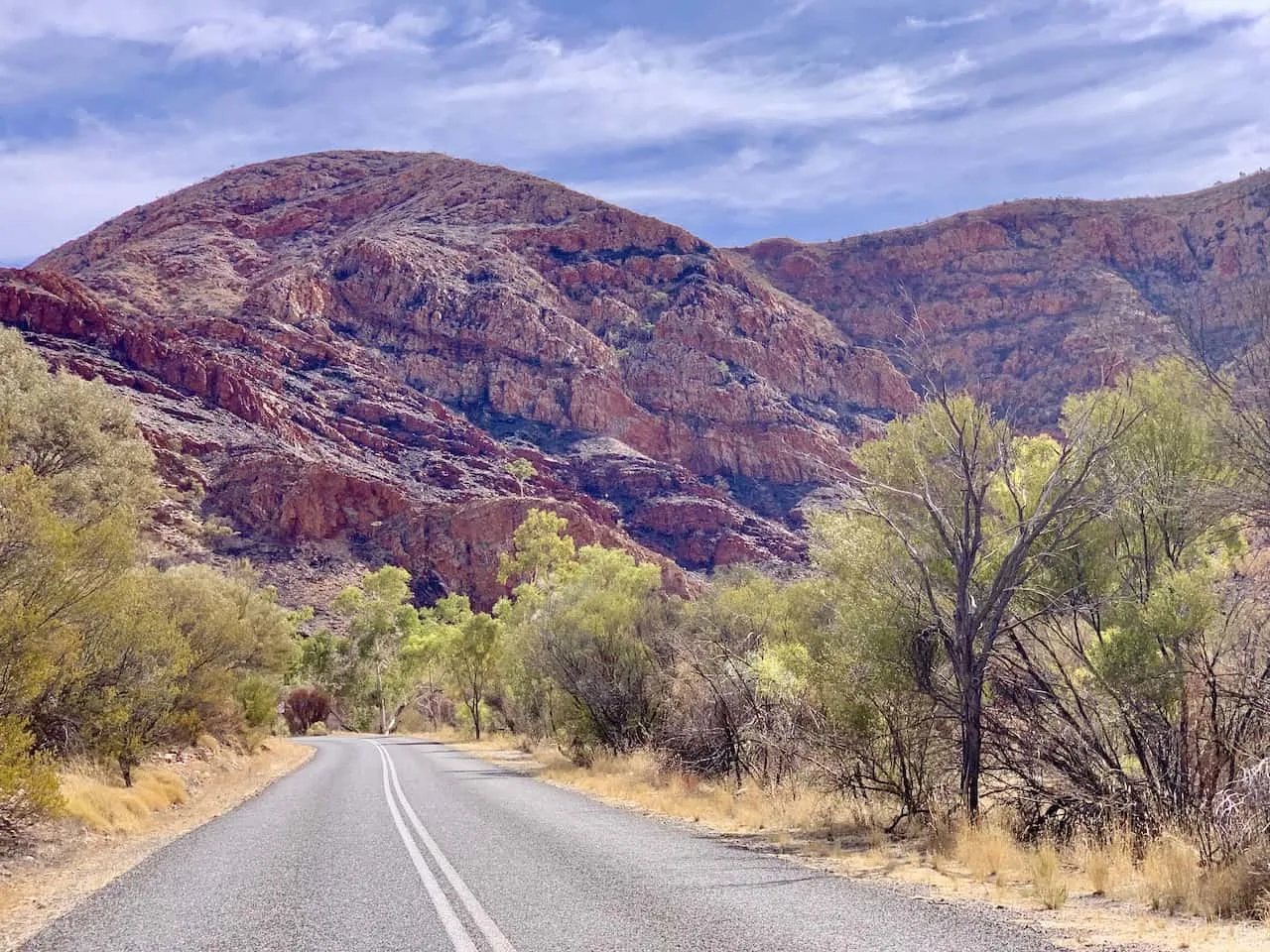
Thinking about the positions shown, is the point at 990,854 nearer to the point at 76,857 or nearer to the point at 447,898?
the point at 447,898

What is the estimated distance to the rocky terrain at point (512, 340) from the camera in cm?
8069

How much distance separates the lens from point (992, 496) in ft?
44.5

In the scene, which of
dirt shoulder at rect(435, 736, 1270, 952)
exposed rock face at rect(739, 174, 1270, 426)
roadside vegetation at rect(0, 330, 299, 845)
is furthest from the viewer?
exposed rock face at rect(739, 174, 1270, 426)

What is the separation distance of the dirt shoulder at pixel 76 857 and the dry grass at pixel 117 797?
0.16m

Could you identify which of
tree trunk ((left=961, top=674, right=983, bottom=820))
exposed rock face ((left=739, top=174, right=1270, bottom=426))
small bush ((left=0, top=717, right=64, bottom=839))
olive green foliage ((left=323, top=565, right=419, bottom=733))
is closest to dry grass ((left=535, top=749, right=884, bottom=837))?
tree trunk ((left=961, top=674, right=983, bottom=820))

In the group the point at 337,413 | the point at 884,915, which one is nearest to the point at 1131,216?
the point at 337,413

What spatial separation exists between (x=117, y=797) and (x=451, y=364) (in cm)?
9879

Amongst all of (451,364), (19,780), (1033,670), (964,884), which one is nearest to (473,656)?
(19,780)

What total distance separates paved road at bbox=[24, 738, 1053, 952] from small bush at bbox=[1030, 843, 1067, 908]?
68 centimetres

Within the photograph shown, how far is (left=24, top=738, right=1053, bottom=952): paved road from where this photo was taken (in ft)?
21.2

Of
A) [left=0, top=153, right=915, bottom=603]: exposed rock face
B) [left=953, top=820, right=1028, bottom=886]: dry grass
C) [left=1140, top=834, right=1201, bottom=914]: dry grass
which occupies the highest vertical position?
[left=0, top=153, right=915, bottom=603]: exposed rock face

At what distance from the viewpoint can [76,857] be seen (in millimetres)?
11680

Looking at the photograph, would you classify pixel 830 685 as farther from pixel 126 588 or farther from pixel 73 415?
pixel 73 415

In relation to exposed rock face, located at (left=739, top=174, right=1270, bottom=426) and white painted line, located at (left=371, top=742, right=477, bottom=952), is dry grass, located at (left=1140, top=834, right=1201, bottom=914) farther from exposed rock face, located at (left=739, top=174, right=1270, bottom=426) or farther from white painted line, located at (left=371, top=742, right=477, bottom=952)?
exposed rock face, located at (left=739, top=174, right=1270, bottom=426)
